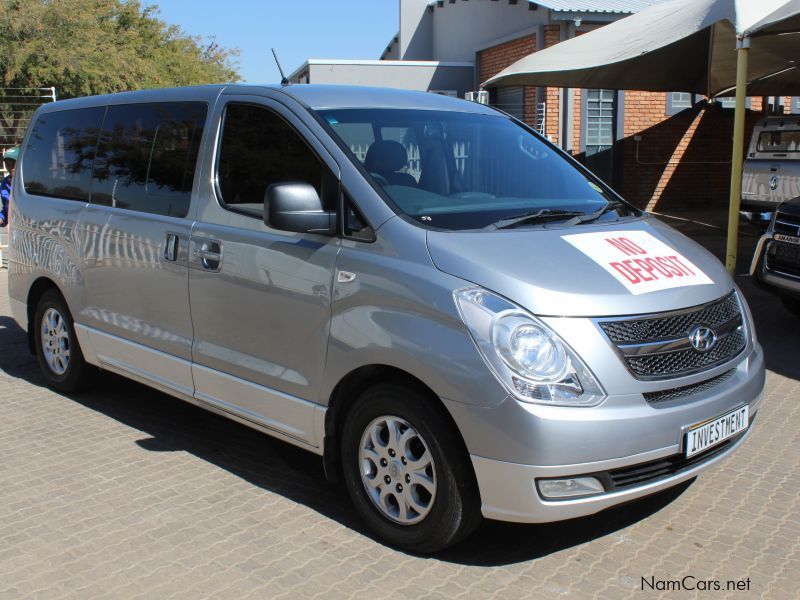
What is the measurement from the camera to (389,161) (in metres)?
4.01

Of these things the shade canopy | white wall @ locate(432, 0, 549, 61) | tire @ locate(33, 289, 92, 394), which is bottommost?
tire @ locate(33, 289, 92, 394)

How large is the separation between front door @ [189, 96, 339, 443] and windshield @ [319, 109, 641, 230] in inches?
10.7

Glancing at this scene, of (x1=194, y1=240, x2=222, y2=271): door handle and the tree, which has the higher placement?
the tree

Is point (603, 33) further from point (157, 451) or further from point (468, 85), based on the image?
point (157, 451)

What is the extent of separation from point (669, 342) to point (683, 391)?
22cm

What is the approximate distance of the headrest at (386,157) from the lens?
3935 millimetres

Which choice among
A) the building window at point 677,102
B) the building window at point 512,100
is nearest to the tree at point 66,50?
the building window at point 512,100

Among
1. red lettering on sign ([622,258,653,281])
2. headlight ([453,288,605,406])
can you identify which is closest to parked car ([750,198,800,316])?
red lettering on sign ([622,258,653,281])

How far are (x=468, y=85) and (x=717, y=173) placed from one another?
627 cm

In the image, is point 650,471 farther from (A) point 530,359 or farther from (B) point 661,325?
(A) point 530,359

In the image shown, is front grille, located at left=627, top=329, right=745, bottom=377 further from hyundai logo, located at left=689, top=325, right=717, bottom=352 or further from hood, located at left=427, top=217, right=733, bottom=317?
hood, located at left=427, top=217, right=733, bottom=317

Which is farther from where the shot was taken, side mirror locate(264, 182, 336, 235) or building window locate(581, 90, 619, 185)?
building window locate(581, 90, 619, 185)

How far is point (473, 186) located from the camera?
4164 millimetres

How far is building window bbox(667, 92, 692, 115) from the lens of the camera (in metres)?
17.6
